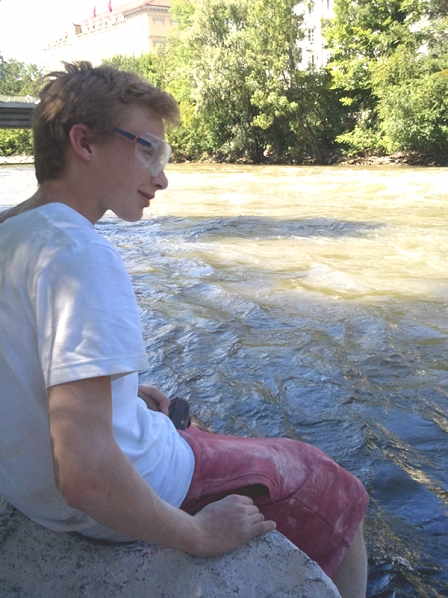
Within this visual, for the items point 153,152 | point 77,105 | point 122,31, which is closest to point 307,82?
point 153,152

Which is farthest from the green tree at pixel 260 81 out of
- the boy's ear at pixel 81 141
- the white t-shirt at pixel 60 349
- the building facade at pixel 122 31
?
the building facade at pixel 122 31

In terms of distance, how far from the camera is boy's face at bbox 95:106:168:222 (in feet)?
5.13

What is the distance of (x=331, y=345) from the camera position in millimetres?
5215

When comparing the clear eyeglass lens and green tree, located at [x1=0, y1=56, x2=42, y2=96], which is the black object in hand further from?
green tree, located at [x1=0, y1=56, x2=42, y2=96]

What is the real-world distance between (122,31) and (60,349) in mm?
108941

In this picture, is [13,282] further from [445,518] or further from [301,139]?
[301,139]

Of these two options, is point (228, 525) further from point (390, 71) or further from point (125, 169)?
point (390, 71)

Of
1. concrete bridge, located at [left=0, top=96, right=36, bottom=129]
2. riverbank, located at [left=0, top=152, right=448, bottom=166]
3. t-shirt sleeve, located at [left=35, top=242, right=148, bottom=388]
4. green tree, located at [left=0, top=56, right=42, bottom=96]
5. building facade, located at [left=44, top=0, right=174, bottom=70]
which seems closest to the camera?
t-shirt sleeve, located at [left=35, top=242, right=148, bottom=388]

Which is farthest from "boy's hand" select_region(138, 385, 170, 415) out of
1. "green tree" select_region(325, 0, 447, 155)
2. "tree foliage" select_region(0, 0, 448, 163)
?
"tree foliage" select_region(0, 0, 448, 163)

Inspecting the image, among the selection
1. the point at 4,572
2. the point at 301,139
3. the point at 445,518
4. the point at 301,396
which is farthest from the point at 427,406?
A: the point at 301,139

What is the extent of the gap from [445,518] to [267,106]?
36.5 metres

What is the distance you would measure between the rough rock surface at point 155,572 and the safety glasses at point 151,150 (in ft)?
3.05

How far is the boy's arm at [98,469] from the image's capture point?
127 centimetres

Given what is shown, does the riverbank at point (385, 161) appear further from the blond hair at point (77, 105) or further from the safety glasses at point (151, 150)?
the blond hair at point (77, 105)
